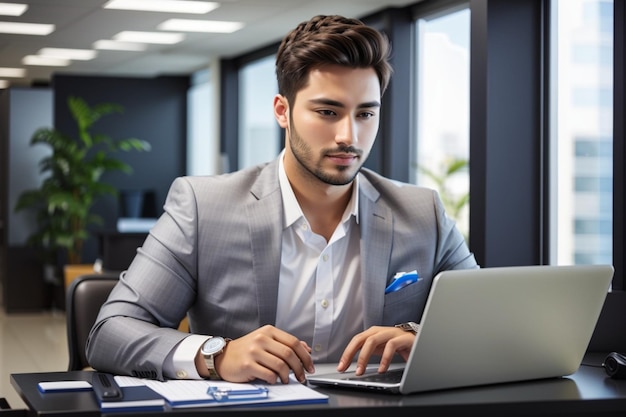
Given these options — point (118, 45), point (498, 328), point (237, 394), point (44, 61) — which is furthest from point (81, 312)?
point (44, 61)

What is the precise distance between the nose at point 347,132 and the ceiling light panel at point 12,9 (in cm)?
587

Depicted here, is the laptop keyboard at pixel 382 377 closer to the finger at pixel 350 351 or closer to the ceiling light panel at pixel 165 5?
the finger at pixel 350 351

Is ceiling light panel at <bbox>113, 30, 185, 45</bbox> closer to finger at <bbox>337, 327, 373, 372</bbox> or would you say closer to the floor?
the floor

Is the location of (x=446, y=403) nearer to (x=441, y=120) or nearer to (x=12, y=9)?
(x=441, y=120)

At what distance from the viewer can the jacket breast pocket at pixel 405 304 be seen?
7.10 ft

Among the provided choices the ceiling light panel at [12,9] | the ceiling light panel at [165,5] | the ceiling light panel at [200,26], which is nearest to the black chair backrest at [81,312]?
the ceiling light panel at [165,5]

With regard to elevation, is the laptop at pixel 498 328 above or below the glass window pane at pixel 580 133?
below

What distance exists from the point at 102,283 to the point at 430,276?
0.86m

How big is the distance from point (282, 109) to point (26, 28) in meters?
6.66

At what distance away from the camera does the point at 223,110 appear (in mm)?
10227

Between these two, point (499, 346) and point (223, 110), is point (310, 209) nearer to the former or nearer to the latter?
point (499, 346)

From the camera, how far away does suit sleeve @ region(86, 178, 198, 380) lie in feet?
6.04

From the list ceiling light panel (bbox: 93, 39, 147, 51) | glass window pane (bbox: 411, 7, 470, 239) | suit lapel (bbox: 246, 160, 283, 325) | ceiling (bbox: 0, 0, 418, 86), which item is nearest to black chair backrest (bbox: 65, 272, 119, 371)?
suit lapel (bbox: 246, 160, 283, 325)

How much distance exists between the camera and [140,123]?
38.8 feet
